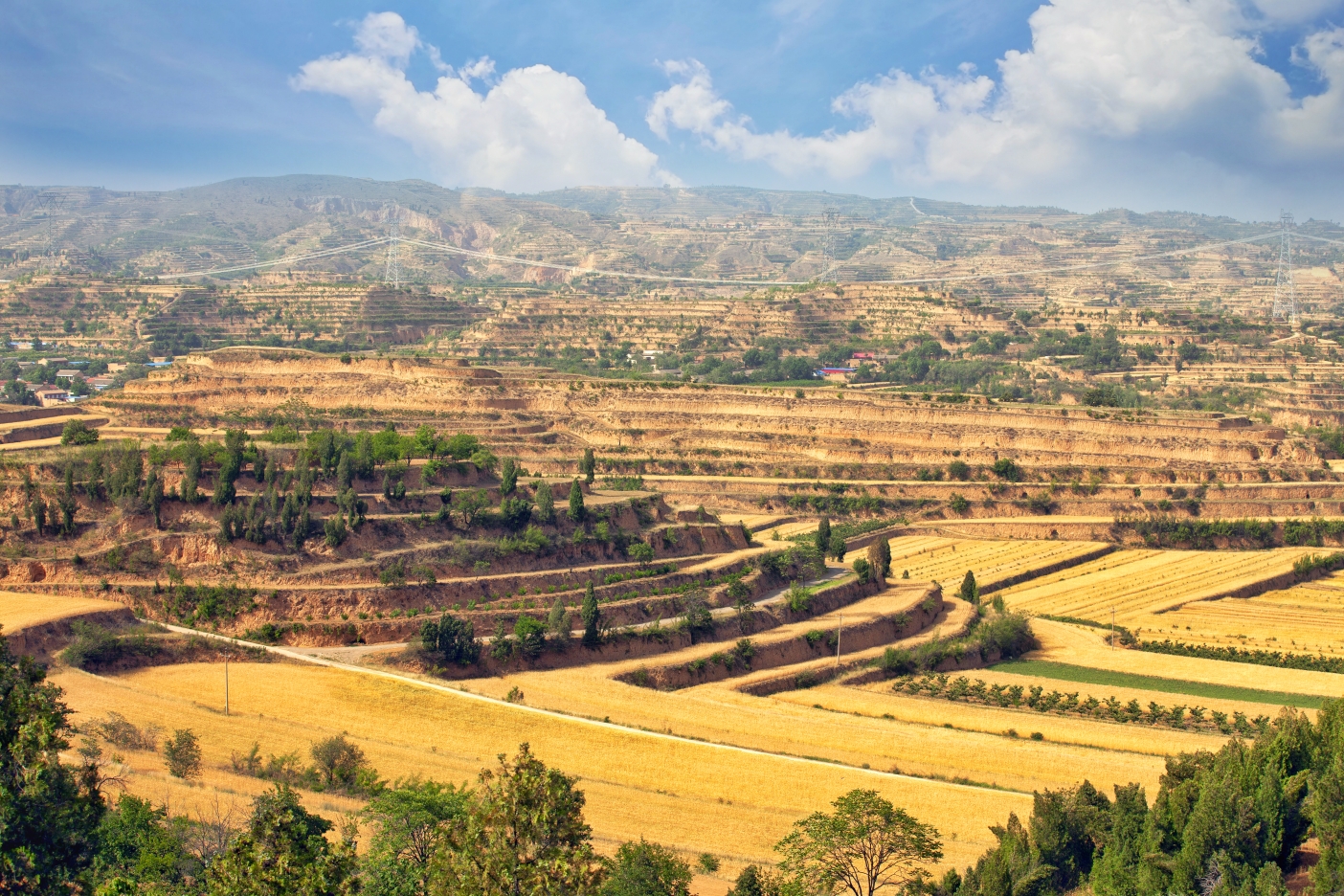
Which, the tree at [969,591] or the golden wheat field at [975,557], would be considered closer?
the tree at [969,591]

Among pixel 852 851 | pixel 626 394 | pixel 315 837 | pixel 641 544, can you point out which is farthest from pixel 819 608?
pixel 626 394

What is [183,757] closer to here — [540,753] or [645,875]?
[540,753]

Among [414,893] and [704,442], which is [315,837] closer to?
[414,893]

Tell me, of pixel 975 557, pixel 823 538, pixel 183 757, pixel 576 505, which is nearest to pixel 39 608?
pixel 183 757

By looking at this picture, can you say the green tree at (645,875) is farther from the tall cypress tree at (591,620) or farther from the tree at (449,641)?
the tall cypress tree at (591,620)

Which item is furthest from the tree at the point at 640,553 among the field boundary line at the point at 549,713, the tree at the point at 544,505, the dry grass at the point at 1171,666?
the dry grass at the point at 1171,666

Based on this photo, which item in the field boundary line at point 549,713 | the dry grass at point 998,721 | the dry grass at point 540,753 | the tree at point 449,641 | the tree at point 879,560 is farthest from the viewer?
the tree at point 879,560
